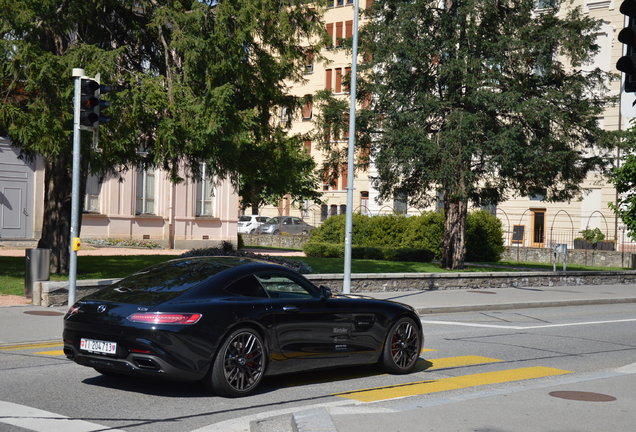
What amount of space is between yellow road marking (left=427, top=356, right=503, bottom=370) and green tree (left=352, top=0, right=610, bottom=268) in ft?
58.1

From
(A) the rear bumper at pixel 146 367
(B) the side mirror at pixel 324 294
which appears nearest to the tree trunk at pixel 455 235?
(B) the side mirror at pixel 324 294

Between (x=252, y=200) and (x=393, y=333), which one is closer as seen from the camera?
(x=393, y=333)

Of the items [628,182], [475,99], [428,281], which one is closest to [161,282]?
[428,281]

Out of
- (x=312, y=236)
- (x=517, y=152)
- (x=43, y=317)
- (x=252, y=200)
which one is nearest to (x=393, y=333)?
(x=43, y=317)

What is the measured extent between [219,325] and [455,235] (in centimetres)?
2540

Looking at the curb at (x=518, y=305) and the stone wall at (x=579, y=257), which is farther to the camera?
the stone wall at (x=579, y=257)

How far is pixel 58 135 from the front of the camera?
61.2ft

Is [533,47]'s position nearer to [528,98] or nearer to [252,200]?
[528,98]

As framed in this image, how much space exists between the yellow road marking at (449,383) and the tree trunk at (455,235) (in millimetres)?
21369

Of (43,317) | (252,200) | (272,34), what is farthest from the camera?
(252,200)

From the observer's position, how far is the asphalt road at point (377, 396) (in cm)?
764

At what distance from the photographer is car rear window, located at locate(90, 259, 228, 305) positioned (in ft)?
28.7

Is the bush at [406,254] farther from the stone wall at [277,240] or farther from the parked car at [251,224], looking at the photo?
the parked car at [251,224]

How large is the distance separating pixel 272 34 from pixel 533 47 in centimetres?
1278
